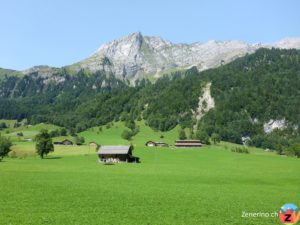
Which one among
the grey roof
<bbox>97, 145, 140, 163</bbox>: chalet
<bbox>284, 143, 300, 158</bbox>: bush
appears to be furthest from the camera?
<bbox>284, 143, 300, 158</bbox>: bush

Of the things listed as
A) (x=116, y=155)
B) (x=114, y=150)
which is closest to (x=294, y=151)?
(x=116, y=155)

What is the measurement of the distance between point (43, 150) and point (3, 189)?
283ft

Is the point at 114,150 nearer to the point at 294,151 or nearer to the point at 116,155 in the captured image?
the point at 116,155

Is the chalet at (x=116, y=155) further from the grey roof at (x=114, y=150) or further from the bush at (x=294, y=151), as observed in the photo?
the bush at (x=294, y=151)

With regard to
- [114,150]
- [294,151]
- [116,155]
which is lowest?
[116,155]

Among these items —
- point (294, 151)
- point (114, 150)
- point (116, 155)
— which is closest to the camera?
point (116, 155)

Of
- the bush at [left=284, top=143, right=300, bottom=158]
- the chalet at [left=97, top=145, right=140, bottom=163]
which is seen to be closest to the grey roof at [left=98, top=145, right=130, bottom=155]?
the chalet at [left=97, top=145, right=140, bottom=163]

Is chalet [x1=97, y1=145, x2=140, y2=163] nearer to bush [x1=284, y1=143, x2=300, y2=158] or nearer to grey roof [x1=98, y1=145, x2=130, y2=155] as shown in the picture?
grey roof [x1=98, y1=145, x2=130, y2=155]

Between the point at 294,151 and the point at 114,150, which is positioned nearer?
the point at 114,150

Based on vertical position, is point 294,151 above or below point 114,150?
below

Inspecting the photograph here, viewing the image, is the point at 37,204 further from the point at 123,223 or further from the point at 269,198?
the point at 269,198

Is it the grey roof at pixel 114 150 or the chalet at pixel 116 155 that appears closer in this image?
the chalet at pixel 116 155

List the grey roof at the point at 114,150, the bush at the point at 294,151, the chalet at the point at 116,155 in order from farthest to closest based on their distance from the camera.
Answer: the bush at the point at 294,151
the grey roof at the point at 114,150
the chalet at the point at 116,155

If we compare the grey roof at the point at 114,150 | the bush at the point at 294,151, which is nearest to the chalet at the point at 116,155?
the grey roof at the point at 114,150
